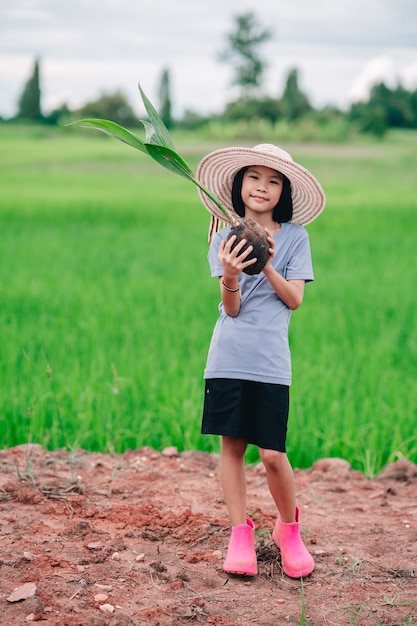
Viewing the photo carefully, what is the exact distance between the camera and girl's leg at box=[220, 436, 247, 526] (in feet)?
8.71

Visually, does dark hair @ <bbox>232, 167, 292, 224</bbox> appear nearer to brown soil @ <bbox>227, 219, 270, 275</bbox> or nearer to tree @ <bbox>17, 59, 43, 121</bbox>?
brown soil @ <bbox>227, 219, 270, 275</bbox>

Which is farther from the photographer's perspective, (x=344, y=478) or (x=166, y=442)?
(x=166, y=442)

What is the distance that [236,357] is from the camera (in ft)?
8.29

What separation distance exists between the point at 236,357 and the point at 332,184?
18233 millimetres

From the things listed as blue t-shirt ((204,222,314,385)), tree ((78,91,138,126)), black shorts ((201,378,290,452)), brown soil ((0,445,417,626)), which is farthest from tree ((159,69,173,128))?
black shorts ((201,378,290,452))

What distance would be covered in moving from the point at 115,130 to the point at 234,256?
0.47 meters

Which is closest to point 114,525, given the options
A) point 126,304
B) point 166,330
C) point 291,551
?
point 291,551

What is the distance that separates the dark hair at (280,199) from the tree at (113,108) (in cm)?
3873

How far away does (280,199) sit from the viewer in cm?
265

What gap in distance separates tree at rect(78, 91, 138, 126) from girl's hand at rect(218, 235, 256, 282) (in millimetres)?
39104

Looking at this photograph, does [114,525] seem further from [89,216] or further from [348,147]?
[348,147]

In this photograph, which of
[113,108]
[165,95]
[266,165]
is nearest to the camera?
[266,165]

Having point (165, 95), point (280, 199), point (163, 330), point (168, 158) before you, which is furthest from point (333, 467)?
point (165, 95)

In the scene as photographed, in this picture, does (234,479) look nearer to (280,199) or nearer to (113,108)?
(280,199)
